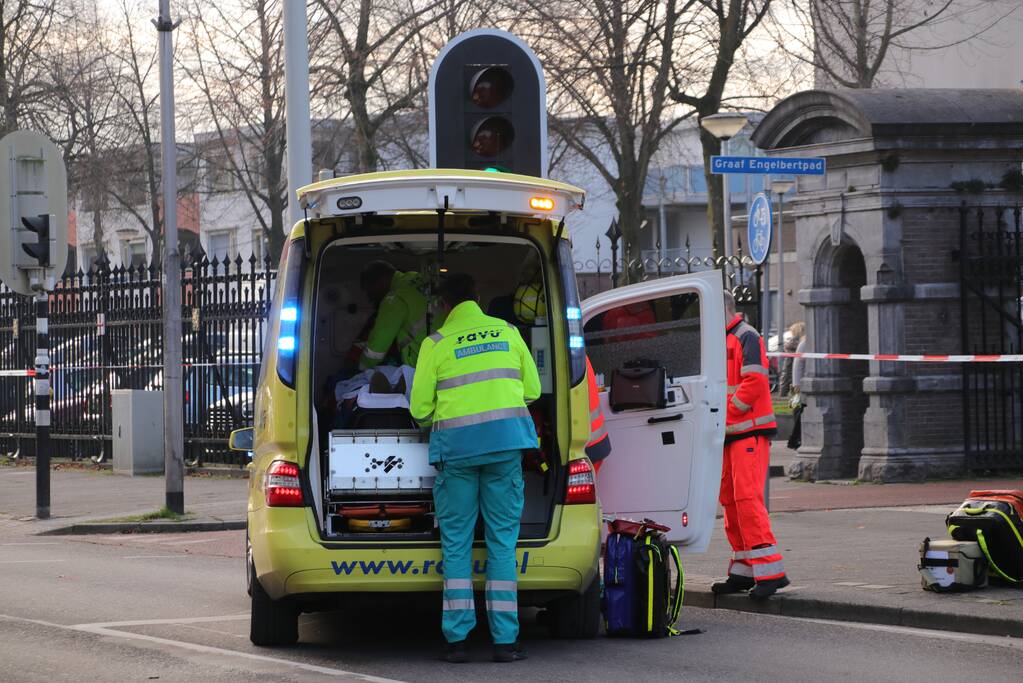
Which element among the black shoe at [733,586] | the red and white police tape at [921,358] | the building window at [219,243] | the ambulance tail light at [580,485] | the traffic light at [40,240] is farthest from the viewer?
the building window at [219,243]

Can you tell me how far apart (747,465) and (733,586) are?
0.77 metres

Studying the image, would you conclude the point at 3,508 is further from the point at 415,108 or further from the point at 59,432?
the point at 415,108

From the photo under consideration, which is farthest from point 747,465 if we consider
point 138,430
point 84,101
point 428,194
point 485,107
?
point 84,101

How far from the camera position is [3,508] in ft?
61.7

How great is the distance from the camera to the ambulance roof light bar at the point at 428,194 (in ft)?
27.4

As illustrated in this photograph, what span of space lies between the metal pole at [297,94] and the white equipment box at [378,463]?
204 inches

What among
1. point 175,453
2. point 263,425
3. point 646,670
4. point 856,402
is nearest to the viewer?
point 646,670

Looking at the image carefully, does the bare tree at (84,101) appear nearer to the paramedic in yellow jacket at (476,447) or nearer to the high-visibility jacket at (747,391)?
the high-visibility jacket at (747,391)

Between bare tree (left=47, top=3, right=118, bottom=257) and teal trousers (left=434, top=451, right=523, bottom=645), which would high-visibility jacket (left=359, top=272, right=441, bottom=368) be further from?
bare tree (left=47, top=3, right=118, bottom=257)

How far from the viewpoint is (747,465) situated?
33.4ft

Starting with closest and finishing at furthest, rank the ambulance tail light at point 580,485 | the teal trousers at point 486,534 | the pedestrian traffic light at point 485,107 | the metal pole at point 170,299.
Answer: the teal trousers at point 486,534 < the ambulance tail light at point 580,485 < the pedestrian traffic light at point 485,107 < the metal pole at point 170,299

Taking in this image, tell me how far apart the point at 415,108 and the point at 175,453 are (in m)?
15.1

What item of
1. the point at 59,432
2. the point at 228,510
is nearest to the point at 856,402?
the point at 228,510

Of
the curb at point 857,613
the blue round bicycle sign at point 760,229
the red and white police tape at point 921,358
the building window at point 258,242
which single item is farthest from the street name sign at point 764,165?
the building window at point 258,242
